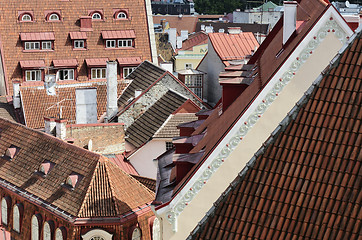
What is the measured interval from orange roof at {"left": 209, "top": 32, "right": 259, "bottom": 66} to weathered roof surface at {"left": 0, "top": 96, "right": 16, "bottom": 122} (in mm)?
15136

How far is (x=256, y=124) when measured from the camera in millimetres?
22594

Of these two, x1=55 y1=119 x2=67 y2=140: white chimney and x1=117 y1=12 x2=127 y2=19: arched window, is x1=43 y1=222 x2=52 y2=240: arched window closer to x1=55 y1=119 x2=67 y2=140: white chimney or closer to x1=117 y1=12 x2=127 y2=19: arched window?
x1=55 y1=119 x2=67 y2=140: white chimney

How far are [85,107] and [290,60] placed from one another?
35.4 metres

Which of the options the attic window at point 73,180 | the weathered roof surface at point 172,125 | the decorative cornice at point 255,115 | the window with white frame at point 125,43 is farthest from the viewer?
the window with white frame at point 125,43

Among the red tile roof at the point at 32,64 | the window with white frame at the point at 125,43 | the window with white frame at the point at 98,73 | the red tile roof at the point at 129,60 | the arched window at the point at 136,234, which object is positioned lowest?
the window with white frame at the point at 98,73

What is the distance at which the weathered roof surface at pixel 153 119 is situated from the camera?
4966 centimetres

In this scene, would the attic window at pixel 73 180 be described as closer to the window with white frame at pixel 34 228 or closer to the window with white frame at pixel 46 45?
the window with white frame at pixel 34 228

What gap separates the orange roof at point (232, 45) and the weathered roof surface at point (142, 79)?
13.2 ft

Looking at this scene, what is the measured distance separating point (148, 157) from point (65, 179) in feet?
33.4

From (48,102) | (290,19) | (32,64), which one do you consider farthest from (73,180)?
(32,64)

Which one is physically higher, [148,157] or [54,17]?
[54,17]

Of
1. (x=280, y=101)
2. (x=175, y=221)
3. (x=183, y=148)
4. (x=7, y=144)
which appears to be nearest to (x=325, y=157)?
(x=280, y=101)

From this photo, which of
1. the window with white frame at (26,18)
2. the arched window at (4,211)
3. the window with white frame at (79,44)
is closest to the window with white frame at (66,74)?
the window with white frame at (79,44)

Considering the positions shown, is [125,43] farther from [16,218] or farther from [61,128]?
→ [16,218]
